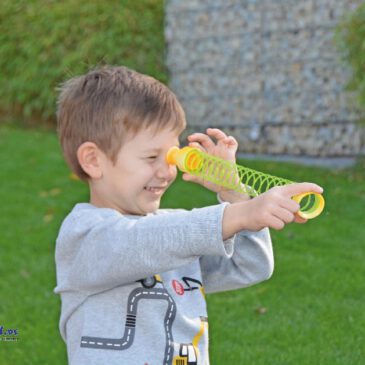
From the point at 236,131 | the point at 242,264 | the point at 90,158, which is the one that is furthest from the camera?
the point at 236,131

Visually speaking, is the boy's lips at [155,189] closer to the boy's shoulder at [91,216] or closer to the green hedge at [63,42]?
the boy's shoulder at [91,216]

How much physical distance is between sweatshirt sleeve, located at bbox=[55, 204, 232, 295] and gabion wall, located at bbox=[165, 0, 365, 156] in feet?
21.0

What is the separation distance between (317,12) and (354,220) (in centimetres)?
332

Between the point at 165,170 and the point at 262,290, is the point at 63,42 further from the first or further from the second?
the point at 165,170

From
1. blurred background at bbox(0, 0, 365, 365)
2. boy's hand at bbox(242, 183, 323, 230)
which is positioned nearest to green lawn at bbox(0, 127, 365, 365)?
blurred background at bbox(0, 0, 365, 365)

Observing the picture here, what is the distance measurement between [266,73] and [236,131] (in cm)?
78

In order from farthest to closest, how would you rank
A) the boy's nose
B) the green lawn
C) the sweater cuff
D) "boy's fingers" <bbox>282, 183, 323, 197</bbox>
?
the green lawn → the boy's nose → the sweater cuff → "boy's fingers" <bbox>282, 183, 323, 197</bbox>

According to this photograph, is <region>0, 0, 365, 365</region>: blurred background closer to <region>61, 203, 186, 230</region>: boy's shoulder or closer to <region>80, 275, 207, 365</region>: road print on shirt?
<region>80, 275, 207, 365</region>: road print on shirt

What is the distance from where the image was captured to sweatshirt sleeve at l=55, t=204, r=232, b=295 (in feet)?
6.29

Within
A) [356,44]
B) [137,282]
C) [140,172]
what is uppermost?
[140,172]

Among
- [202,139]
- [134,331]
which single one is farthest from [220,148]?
[134,331]

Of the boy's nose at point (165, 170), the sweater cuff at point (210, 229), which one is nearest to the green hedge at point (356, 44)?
the boy's nose at point (165, 170)

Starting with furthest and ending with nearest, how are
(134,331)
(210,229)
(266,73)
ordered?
(266,73), (134,331), (210,229)

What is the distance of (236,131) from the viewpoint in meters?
9.23
